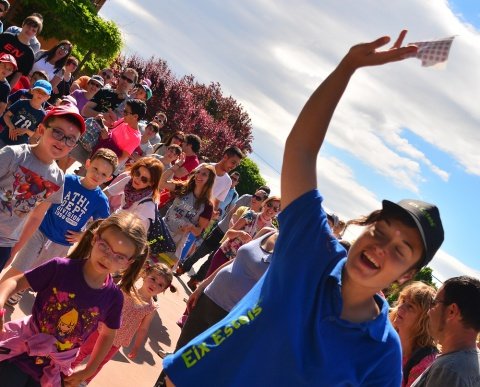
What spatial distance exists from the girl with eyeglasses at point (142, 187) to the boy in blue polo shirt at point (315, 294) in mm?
4544

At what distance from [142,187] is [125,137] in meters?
2.65

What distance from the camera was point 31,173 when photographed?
458cm

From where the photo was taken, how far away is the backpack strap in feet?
15.6

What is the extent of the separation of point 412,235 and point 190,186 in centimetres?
599

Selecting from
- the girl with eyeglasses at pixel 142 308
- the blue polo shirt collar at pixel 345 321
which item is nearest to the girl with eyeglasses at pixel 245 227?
the girl with eyeglasses at pixel 142 308

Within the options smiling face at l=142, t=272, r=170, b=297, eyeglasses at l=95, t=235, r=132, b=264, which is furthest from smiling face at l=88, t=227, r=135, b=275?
Answer: smiling face at l=142, t=272, r=170, b=297

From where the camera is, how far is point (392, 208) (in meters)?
2.23

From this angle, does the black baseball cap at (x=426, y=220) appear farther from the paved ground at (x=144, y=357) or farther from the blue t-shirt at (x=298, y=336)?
the paved ground at (x=144, y=357)

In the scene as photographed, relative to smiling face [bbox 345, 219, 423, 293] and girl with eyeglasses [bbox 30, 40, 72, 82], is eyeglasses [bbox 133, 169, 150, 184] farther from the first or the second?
girl with eyeglasses [bbox 30, 40, 72, 82]

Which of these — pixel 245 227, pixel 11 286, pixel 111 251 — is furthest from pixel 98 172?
pixel 245 227

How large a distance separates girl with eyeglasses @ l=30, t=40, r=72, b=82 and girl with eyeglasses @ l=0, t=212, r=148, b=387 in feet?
26.6

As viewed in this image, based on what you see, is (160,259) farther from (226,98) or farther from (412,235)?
(226,98)

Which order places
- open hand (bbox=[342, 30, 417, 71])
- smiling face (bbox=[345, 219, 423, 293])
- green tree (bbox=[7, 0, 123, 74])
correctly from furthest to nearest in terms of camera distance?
green tree (bbox=[7, 0, 123, 74]) → smiling face (bbox=[345, 219, 423, 293]) → open hand (bbox=[342, 30, 417, 71])

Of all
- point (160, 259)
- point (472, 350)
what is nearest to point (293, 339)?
point (472, 350)
